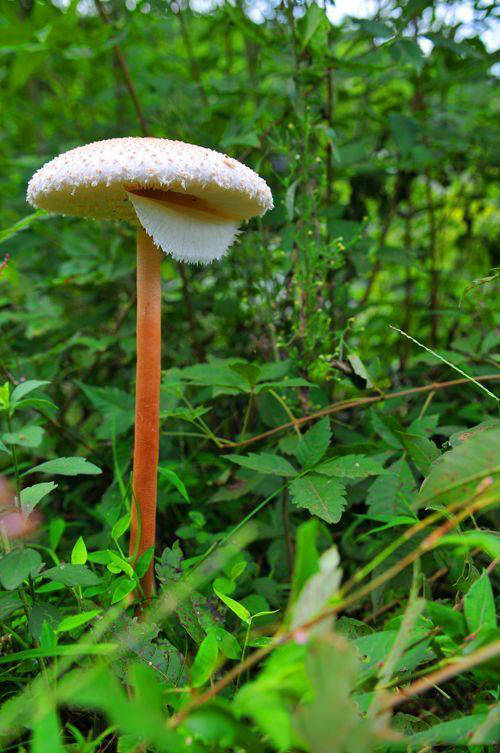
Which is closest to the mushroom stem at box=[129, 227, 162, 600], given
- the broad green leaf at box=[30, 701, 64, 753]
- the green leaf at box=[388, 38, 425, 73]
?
the broad green leaf at box=[30, 701, 64, 753]

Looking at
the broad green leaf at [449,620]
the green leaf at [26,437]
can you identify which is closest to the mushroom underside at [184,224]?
the green leaf at [26,437]

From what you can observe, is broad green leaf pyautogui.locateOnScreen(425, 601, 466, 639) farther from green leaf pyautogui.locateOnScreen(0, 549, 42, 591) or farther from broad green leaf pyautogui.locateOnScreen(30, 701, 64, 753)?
green leaf pyautogui.locateOnScreen(0, 549, 42, 591)

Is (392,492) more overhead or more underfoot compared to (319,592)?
more underfoot

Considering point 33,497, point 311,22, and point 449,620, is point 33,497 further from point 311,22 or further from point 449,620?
point 311,22

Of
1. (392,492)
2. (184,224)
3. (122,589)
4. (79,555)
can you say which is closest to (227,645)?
(122,589)

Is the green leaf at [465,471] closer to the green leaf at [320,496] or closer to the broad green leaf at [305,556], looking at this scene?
the broad green leaf at [305,556]

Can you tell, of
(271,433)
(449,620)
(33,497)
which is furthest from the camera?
(271,433)

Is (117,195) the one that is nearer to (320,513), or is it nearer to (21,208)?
(320,513)

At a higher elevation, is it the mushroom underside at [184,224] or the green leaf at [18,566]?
the mushroom underside at [184,224]
